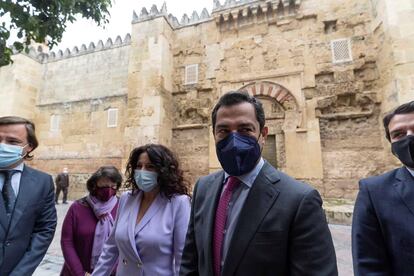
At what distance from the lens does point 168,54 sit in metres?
10.4

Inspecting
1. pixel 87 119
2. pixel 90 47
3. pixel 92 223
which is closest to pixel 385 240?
pixel 92 223

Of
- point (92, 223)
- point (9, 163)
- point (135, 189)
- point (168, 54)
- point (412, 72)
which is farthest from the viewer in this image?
point (168, 54)

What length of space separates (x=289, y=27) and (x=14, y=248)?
33.1 feet

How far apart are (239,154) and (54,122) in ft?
45.2

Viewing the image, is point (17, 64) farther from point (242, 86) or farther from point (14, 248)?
point (14, 248)

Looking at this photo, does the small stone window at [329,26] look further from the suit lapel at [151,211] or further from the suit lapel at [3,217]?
the suit lapel at [3,217]

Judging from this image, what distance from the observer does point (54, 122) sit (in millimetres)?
12492

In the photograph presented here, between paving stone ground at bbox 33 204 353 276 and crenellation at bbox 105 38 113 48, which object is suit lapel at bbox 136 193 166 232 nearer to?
paving stone ground at bbox 33 204 353 276

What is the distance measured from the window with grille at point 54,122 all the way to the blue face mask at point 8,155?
477 inches

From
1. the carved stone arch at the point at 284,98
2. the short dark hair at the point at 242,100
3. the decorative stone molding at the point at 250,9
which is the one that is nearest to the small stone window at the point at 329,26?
the decorative stone molding at the point at 250,9

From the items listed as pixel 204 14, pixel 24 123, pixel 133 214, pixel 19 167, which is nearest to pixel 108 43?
pixel 204 14

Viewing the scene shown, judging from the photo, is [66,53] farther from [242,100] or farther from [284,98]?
[242,100]

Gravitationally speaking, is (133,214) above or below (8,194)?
below

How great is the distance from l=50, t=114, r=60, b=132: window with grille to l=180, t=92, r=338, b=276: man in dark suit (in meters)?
13.3
